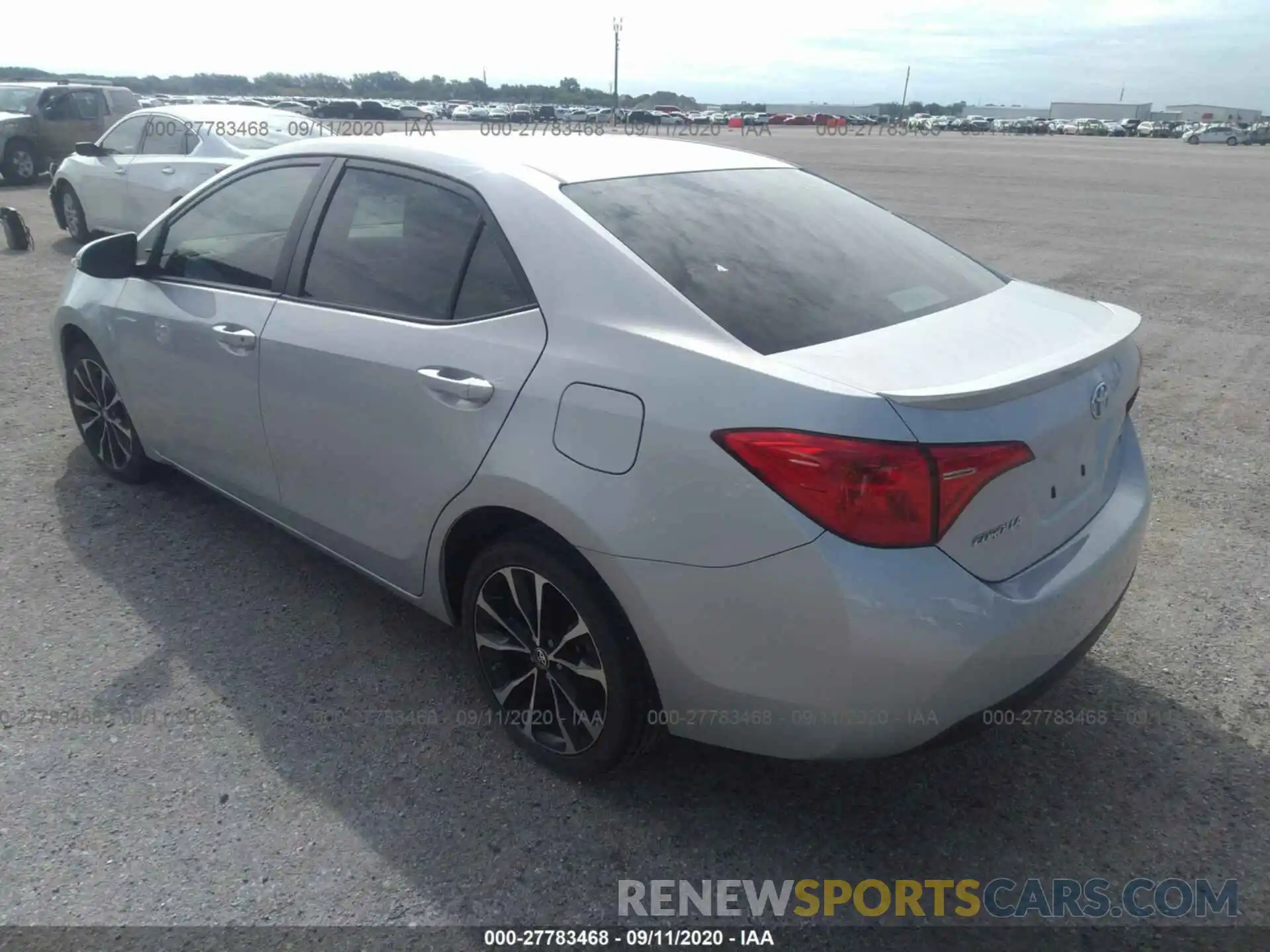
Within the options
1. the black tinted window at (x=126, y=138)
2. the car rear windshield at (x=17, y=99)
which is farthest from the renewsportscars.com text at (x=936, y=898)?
the car rear windshield at (x=17, y=99)

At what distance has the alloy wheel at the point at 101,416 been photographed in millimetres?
4574

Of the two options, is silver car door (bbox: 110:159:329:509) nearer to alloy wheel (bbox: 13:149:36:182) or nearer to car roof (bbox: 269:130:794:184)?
car roof (bbox: 269:130:794:184)

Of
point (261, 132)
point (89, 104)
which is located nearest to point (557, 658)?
point (261, 132)

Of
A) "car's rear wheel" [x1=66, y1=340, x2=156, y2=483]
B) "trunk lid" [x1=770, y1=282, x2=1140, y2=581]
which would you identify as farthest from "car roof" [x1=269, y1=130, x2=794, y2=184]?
"car's rear wheel" [x1=66, y1=340, x2=156, y2=483]

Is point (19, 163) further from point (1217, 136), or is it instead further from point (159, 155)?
point (1217, 136)

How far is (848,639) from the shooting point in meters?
2.12

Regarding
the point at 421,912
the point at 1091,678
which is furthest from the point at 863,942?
the point at 1091,678

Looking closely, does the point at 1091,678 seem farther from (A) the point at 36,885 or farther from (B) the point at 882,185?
(B) the point at 882,185

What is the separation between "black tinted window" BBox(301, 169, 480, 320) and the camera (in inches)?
117

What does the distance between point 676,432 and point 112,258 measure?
3069 millimetres

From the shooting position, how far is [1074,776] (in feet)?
9.35

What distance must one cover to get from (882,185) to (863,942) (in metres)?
21.4

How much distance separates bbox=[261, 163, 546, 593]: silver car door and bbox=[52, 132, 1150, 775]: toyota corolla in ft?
0.04

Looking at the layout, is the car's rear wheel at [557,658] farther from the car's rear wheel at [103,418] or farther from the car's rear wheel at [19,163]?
the car's rear wheel at [19,163]
